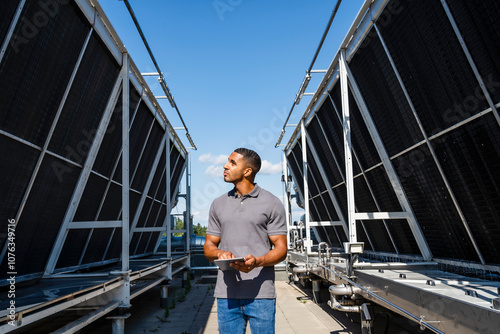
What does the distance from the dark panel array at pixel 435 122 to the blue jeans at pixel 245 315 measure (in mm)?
3479

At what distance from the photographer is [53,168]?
5.87m

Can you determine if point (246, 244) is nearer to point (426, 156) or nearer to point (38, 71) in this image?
point (38, 71)

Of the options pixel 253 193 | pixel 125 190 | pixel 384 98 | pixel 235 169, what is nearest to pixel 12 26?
pixel 125 190

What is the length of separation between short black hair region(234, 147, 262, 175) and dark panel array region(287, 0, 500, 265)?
3.02 m

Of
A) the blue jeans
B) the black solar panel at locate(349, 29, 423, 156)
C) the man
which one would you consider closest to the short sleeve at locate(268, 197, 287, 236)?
the man

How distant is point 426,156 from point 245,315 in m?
4.48

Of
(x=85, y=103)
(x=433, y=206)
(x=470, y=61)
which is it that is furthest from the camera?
(x=85, y=103)

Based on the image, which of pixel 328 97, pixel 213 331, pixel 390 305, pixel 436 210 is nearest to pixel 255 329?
pixel 390 305

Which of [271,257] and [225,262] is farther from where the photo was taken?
[271,257]

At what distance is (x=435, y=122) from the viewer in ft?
17.3

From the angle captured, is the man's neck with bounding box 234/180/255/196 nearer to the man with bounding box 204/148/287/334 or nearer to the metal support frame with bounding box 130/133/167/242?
the man with bounding box 204/148/287/334

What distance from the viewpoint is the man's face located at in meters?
2.36

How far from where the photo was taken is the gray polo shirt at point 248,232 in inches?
83.4

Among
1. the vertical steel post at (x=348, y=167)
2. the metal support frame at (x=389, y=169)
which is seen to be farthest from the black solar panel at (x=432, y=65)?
the metal support frame at (x=389, y=169)
